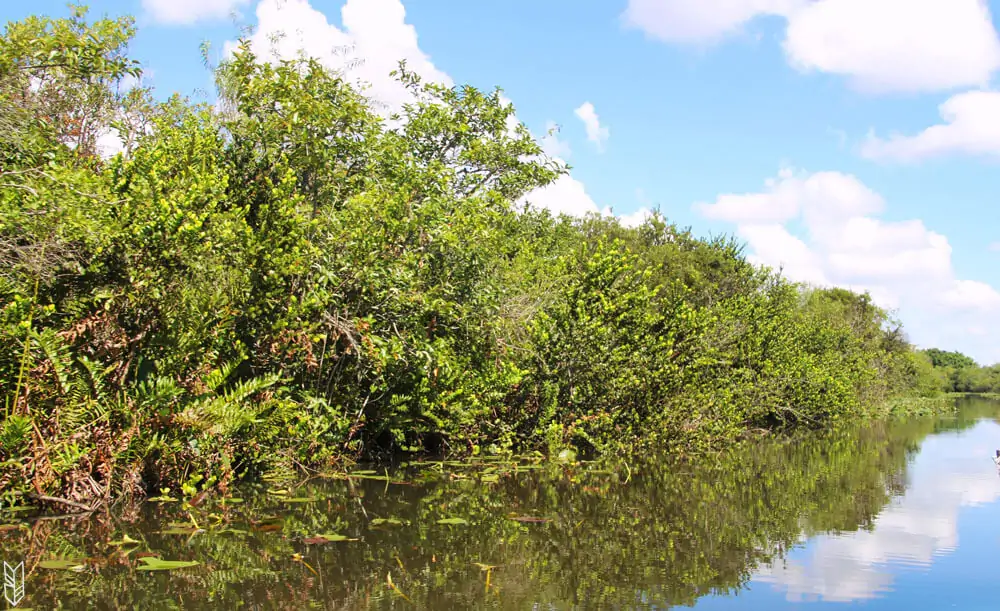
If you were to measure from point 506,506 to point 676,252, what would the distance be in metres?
21.8

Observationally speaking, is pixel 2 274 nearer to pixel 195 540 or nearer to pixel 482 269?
pixel 195 540

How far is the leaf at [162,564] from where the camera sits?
5.96 m

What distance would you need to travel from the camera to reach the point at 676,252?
97.2ft

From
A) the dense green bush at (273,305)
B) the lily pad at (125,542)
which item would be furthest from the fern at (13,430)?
the lily pad at (125,542)

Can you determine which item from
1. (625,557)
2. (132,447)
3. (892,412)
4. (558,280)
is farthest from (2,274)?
(892,412)

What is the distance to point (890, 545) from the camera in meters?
8.13

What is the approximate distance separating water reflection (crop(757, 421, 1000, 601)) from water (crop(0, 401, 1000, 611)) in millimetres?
32

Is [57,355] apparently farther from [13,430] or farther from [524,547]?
[524,547]

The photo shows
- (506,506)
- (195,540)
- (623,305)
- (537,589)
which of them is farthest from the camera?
(623,305)

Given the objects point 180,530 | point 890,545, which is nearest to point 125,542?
point 180,530

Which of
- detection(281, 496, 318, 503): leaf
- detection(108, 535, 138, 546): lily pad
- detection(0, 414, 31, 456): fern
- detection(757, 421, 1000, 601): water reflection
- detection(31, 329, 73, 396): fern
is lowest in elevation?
detection(757, 421, 1000, 601): water reflection

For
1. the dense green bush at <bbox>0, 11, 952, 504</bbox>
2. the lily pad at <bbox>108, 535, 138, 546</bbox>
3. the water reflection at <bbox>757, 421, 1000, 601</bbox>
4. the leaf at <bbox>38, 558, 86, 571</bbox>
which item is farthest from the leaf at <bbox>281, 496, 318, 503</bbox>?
the water reflection at <bbox>757, 421, 1000, 601</bbox>

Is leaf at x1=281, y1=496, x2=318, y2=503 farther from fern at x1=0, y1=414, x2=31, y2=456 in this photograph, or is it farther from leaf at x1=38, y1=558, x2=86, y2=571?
leaf at x1=38, y1=558, x2=86, y2=571

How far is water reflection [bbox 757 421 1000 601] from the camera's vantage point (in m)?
6.50
